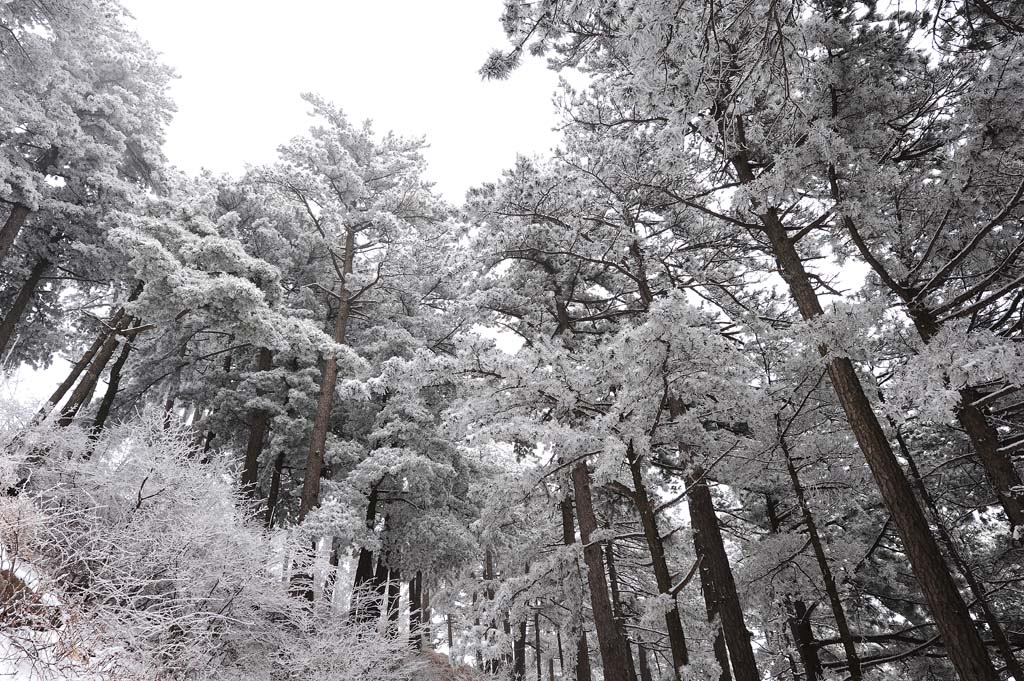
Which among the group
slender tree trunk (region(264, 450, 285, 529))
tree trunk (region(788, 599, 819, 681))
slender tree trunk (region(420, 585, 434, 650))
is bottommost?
tree trunk (region(788, 599, 819, 681))

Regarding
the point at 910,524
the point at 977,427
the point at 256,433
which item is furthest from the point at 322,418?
the point at 977,427

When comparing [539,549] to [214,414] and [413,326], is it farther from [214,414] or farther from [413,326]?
[214,414]

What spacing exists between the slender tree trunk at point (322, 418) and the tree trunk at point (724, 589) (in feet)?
26.1

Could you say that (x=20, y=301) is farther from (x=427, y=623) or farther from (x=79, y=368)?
(x=427, y=623)

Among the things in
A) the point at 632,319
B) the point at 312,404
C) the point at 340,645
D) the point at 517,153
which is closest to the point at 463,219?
the point at 517,153

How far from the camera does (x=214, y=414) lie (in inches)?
573

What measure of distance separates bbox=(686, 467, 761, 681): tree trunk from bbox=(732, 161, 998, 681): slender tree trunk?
202 cm

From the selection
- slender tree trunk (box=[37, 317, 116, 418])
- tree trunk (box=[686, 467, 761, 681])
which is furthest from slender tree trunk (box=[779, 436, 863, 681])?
slender tree trunk (box=[37, 317, 116, 418])

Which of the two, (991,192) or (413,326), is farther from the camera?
(413,326)

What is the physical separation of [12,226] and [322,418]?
9.97 metres

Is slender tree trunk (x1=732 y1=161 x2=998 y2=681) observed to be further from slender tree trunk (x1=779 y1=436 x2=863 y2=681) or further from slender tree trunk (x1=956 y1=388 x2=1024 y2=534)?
slender tree trunk (x1=779 y1=436 x2=863 y2=681)

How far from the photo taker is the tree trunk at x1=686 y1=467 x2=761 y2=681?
6.91 m

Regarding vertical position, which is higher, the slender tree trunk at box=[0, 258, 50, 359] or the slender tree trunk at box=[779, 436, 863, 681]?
the slender tree trunk at box=[0, 258, 50, 359]

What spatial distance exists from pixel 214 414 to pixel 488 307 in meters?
9.48
